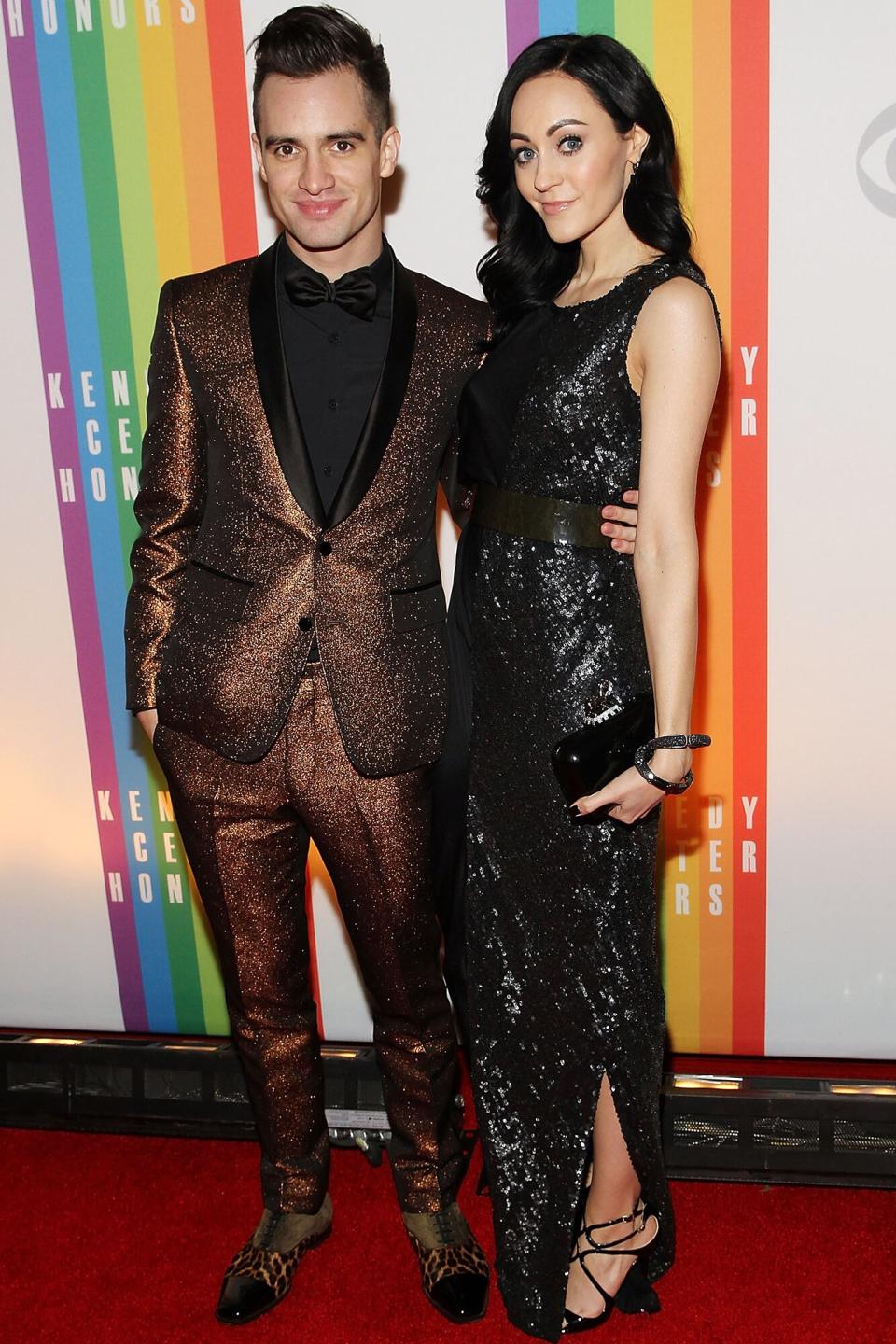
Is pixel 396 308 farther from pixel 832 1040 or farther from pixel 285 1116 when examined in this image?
pixel 832 1040

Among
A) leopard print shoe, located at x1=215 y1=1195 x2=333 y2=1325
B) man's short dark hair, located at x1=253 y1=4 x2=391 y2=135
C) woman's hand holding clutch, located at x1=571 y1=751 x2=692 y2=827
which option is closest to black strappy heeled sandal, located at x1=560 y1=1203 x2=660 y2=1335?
leopard print shoe, located at x1=215 y1=1195 x2=333 y2=1325

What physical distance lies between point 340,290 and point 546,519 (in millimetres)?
479

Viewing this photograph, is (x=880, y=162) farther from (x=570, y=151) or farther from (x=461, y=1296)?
(x=461, y=1296)

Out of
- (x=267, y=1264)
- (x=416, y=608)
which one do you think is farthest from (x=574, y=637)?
(x=267, y=1264)

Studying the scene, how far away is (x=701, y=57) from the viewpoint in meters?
2.52

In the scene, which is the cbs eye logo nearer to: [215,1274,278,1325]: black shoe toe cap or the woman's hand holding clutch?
the woman's hand holding clutch

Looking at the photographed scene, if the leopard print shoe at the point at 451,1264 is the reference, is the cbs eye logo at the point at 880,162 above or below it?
above

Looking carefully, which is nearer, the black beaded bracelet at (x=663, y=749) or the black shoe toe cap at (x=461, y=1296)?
the black beaded bracelet at (x=663, y=749)

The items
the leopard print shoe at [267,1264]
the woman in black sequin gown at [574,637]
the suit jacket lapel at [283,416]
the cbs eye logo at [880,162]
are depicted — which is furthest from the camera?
the cbs eye logo at [880,162]

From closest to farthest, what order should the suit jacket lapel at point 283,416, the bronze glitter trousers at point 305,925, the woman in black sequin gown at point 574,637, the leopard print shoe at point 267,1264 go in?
the woman in black sequin gown at point 574,637, the suit jacket lapel at point 283,416, the bronze glitter trousers at point 305,925, the leopard print shoe at point 267,1264

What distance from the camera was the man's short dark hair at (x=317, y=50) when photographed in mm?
1983

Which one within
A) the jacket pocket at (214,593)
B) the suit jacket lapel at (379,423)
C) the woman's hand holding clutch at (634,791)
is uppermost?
the suit jacket lapel at (379,423)

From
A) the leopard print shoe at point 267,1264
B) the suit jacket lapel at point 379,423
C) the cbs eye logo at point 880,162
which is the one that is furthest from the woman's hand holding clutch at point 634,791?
the cbs eye logo at point 880,162

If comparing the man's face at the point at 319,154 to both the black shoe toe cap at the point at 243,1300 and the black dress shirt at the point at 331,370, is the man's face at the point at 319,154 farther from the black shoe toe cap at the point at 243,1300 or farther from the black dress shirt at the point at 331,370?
the black shoe toe cap at the point at 243,1300
